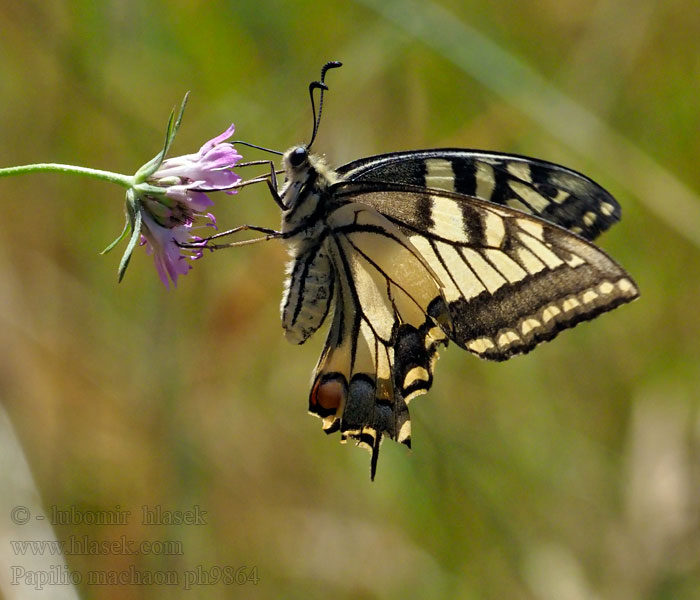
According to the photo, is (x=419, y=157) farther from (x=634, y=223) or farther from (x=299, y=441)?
(x=634, y=223)

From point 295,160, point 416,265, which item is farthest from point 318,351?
point 295,160

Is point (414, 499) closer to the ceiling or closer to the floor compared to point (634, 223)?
closer to the floor

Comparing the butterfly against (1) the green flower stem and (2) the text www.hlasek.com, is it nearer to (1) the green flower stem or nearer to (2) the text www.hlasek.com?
(1) the green flower stem

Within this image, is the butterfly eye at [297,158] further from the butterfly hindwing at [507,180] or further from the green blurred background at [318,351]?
the green blurred background at [318,351]

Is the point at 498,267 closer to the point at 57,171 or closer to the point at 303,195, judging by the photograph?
the point at 303,195

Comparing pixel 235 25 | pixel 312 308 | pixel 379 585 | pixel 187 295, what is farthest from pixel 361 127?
pixel 379 585

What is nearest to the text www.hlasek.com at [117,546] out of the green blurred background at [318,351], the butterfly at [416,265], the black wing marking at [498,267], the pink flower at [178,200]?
the green blurred background at [318,351]
